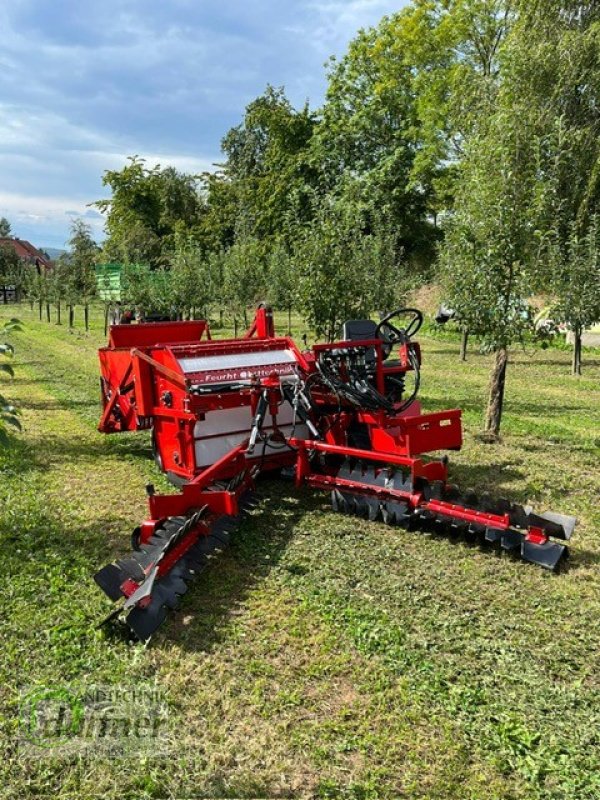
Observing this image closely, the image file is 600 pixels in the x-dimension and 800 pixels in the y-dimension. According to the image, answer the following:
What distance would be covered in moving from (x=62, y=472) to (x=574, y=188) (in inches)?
320

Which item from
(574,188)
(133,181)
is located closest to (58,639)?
(574,188)

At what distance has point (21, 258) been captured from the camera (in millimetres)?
65938

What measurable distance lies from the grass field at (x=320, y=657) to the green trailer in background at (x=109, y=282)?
20.2 m

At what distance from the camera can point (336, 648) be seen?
349cm

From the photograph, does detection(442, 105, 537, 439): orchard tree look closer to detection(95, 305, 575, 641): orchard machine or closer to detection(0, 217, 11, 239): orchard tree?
detection(95, 305, 575, 641): orchard machine

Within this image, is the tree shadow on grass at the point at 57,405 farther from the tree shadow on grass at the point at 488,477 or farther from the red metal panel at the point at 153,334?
the tree shadow on grass at the point at 488,477

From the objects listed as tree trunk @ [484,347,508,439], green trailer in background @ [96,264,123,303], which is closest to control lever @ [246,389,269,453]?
tree trunk @ [484,347,508,439]

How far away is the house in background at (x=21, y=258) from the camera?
5888 cm

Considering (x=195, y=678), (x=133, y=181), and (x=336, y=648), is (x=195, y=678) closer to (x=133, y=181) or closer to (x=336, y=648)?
(x=336, y=648)

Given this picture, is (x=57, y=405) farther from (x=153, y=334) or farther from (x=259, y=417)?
(x=259, y=417)

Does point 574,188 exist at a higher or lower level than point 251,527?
higher

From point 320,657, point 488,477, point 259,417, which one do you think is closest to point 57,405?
point 259,417

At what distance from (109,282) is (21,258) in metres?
45.8

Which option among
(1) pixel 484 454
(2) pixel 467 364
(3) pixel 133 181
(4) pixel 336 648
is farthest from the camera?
(3) pixel 133 181
